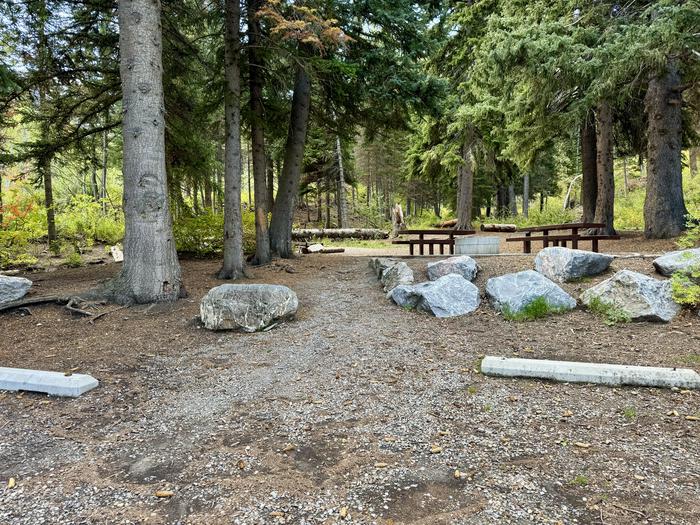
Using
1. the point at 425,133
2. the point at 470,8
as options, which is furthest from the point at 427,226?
the point at 470,8

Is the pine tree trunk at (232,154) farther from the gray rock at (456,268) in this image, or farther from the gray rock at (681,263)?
the gray rock at (681,263)

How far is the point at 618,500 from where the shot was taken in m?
2.08

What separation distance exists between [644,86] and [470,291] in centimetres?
879

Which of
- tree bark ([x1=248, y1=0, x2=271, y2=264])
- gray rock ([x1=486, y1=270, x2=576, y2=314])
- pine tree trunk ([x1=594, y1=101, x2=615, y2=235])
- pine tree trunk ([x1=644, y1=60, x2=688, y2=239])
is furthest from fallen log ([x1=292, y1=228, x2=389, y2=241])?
gray rock ([x1=486, y1=270, x2=576, y2=314])

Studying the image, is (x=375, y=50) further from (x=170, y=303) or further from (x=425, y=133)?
(x=425, y=133)

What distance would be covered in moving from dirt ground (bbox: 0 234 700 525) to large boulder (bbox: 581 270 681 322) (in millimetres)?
166

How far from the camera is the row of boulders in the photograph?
4918 mm

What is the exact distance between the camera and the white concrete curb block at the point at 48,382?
3494 millimetres

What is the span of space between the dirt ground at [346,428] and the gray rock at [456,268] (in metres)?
1.48

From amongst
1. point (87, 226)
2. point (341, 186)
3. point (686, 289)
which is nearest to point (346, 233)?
point (341, 186)

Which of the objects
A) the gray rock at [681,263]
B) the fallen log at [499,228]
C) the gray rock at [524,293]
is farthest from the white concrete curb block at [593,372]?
the fallen log at [499,228]

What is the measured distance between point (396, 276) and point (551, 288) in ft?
7.73

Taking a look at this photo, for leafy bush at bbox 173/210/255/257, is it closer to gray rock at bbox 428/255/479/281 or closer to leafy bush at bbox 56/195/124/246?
leafy bush at bbox 56/195/124/246

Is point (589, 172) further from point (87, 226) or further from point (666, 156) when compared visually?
point (87, 226)
